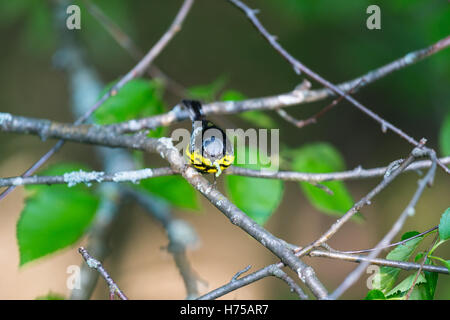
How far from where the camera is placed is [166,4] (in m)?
2.10

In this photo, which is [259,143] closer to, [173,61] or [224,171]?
[224,171]

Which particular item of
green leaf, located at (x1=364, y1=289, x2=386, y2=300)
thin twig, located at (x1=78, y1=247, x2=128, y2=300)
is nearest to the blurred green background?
thin twig, located at (x1=78, y1=247, x2=128, y2=300)

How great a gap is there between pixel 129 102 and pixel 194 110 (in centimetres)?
25

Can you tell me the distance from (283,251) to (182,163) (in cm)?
30

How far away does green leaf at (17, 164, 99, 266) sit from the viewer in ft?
3.29

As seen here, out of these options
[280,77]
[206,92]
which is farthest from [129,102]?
[280,77]

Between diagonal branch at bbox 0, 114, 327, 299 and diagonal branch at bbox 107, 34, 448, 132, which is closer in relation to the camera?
diagonal branch at bbox 0, 114, 327, 299

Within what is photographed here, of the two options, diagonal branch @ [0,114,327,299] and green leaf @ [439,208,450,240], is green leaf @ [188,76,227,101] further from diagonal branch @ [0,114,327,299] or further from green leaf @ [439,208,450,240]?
green leaf @ [439,208,450,240]

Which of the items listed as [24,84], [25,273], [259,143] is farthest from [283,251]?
[24,84]

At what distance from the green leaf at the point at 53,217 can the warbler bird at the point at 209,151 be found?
401 mm

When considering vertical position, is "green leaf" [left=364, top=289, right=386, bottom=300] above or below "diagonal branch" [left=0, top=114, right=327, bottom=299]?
below

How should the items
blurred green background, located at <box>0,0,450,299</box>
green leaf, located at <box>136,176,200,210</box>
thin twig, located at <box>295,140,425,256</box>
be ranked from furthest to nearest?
blurred green background, located at <box>0,0,450,299</box> → green leaf, located at <box>136,176,200,210</box> → thin twig, located at <box>295,140,425,256</box>

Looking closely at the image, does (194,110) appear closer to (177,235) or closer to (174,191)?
(174,191)

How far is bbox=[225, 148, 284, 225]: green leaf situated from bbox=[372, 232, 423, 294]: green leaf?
350 mm
